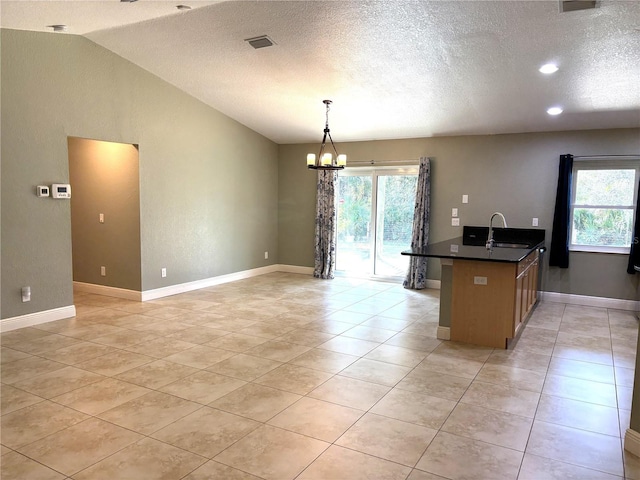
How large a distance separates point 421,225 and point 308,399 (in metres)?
4.50

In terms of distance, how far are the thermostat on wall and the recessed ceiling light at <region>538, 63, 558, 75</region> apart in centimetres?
522

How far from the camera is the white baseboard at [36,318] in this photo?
455cm

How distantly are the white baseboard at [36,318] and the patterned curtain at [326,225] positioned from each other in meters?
4.12

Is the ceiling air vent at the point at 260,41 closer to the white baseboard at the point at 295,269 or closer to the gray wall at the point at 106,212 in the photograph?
the gray wall at the point at 106,212

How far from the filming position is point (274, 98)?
612 cm

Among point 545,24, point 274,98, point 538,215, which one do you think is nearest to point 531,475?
point 545,24

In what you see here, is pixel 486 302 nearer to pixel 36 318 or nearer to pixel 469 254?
pixel 469 254

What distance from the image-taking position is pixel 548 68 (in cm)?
432

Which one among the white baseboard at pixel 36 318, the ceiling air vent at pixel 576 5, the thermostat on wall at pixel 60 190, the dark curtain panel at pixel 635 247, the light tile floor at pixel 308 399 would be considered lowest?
the light tile floor at pixel 308 399

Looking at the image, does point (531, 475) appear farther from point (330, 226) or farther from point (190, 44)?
point (330, 226)

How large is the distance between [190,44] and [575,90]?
4234 mm

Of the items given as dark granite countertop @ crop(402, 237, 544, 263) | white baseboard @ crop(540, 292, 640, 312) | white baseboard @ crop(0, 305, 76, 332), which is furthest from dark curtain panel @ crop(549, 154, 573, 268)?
white baseboard @ crop(0, 305, 76, 332)

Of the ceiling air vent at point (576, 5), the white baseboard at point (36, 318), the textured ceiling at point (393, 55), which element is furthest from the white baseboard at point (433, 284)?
the white baseboard at point (36, 318)

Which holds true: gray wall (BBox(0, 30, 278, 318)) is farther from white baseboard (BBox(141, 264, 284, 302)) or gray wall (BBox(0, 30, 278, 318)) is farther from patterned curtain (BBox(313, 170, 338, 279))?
patterned curtain (BBox(313, 170, 338, 279))
